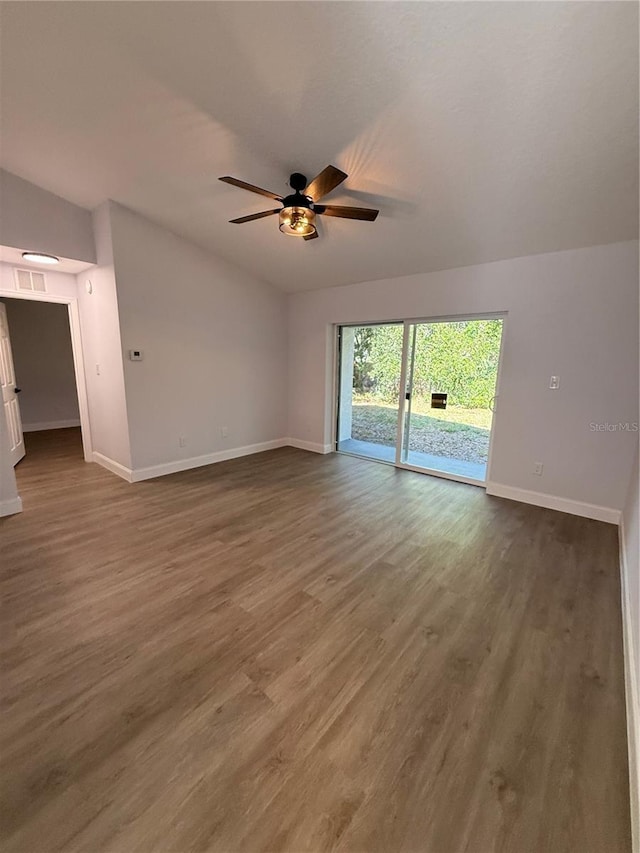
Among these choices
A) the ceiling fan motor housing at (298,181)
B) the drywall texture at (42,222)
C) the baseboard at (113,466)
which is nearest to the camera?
the ceiling fan motor housing at (298,181)

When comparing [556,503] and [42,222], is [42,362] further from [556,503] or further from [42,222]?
[556,503]

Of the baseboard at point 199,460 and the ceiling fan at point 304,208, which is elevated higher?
the ceiling fan at point 304,208

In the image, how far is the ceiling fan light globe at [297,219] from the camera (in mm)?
2541

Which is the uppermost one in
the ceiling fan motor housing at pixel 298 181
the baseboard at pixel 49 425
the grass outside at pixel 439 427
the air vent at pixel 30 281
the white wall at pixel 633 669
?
the ceiling fan motor housing at pixel 298 181

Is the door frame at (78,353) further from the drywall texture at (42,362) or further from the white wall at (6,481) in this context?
the drywall texture at (42,362)

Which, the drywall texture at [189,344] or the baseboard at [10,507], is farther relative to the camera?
the drywall texture at [189,344]

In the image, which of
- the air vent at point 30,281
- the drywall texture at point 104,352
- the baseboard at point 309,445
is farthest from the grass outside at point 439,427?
the air vent at point 30,281

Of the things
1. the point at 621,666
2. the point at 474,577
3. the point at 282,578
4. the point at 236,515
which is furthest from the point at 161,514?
the point at 621,666

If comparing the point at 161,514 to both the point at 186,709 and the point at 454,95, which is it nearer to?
the point at 186,709

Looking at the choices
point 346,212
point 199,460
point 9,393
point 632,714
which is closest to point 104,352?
point 9,393

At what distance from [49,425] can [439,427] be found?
7035 mm

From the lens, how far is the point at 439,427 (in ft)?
15.1

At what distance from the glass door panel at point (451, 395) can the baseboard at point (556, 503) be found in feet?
1.14

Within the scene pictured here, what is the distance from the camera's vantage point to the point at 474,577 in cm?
235
